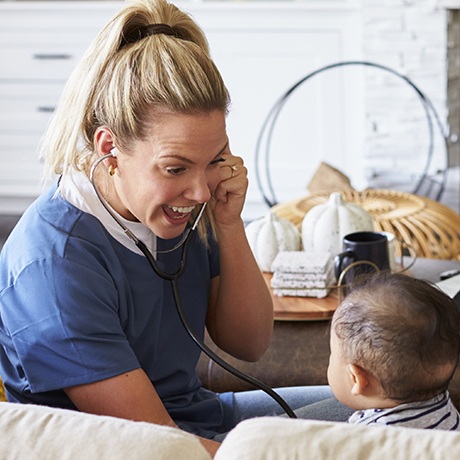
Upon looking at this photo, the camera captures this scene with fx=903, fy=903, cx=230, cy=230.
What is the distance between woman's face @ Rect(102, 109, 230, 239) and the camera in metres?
1.31

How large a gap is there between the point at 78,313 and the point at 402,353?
46 cm

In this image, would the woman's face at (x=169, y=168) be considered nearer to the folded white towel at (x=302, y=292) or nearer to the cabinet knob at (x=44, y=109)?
the folded white towel at (x=302, y=292)

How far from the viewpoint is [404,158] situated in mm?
3873

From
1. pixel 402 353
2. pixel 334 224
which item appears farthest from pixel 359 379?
pixel 334 224

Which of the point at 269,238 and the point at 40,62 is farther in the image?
the point at 40,62

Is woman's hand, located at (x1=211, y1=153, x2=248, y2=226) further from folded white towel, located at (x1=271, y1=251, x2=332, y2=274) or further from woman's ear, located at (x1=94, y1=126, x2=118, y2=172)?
folded white towel, located at (x1=271, y1=251, x2=332, y2=274)

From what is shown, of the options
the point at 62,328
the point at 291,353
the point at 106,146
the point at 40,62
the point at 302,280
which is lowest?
the point at 291,353

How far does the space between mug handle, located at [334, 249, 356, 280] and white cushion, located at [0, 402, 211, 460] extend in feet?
3.40

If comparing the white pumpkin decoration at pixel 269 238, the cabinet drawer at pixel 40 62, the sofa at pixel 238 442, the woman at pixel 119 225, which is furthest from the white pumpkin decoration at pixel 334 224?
the cabinet drawer at pixel 40 62

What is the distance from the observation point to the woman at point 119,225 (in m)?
1.29

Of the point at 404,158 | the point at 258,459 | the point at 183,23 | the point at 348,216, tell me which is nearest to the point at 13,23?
the point at 404,158

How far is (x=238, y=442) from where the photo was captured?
2.79 feet

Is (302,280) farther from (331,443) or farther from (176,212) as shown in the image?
(331,443)

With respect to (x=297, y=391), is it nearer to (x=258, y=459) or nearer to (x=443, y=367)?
(x=443, y=367)
